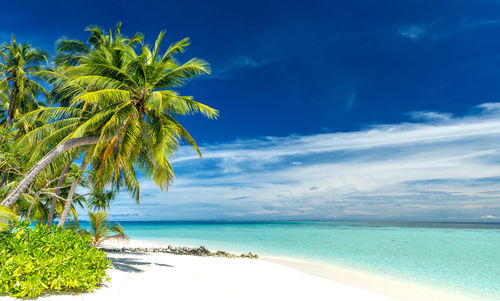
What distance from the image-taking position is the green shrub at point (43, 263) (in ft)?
12.9

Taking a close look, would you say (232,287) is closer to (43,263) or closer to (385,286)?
(43,263)

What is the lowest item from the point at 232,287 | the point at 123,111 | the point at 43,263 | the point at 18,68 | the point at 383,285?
the point at 383,285

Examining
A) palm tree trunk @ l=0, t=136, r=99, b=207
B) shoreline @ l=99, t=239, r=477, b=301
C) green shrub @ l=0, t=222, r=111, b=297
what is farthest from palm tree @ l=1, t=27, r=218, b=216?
shoreline @ l=99, t=239, r=477, b=301

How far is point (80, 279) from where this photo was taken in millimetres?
4438

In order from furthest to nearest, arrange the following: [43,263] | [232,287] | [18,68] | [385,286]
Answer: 1. [18,68]
2. [385,286]
3. [232,287]
4. [43,263]

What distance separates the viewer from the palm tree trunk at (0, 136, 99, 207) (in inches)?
233

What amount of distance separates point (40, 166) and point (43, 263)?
3464 millimetres

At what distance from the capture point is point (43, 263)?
164 inches

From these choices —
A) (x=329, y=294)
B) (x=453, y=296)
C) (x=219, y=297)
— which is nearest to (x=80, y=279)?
(x=219, y=297)

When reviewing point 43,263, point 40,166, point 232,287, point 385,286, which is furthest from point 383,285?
point 40,166

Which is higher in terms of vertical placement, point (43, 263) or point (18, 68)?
point (18, 68)

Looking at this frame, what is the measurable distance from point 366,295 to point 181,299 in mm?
4749

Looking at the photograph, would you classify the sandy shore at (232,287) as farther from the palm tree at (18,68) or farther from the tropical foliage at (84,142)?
the palm tree at (18,68)

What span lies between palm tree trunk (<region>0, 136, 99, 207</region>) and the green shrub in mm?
1460
